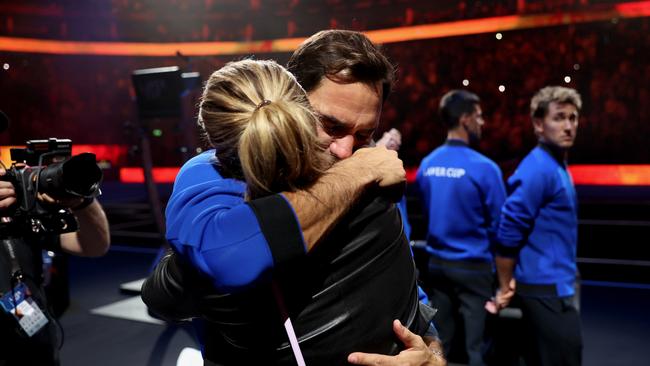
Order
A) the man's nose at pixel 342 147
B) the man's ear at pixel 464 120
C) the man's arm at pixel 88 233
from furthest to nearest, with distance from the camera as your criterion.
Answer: the man's ear at pixel 464 120 < the man's arm at pixel 88 233 < the man's nose at pixel 342 147

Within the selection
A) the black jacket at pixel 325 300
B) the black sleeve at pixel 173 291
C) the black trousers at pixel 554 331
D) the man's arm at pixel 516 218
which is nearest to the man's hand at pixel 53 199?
the black sleeve at pixel 173 291

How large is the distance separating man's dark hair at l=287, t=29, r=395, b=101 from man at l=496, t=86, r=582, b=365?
5.38 feet

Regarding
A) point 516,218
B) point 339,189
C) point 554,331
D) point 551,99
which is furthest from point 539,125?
Answer: point 339,189

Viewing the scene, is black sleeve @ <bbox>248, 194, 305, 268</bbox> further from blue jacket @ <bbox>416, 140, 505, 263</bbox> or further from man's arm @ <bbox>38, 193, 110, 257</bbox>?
blue jacket @ <bbox>416, 140, 505, 263</bbox>

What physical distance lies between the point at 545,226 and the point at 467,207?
22.6 inches

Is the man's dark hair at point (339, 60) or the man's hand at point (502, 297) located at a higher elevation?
the man's dark hair at point (339, 60)

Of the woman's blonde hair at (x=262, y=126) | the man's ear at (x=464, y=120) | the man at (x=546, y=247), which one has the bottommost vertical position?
the man at (x=546, y=247)

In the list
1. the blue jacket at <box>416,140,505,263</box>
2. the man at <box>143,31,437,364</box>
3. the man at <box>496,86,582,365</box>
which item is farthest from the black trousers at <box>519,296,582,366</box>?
the man at <box>143,31,437,364</box>

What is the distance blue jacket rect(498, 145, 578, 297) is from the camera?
256 centimetres

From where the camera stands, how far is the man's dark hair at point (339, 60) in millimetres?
1193

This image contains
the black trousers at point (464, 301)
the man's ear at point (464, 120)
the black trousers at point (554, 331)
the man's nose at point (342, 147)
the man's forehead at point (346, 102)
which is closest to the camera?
the man's nose at point (342, 147)

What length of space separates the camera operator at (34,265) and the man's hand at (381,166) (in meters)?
1.01

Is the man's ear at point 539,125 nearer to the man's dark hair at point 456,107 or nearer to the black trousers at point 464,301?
the man's dark hair at point 456,107

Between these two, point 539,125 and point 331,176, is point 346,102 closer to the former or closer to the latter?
point 331,176
